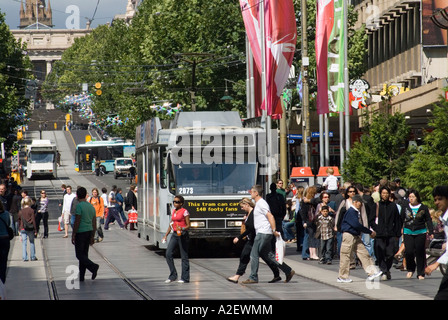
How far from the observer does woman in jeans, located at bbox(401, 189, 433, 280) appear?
18.1 m

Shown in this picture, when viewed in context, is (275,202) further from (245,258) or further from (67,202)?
(67,202)

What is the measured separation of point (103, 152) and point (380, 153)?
67381 mm

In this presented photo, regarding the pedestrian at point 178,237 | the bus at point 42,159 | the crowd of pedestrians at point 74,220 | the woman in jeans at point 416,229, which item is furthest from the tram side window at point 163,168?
the bus at point 42,159

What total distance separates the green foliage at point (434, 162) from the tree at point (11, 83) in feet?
125

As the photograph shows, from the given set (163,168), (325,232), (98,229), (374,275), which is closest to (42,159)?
(98,229)

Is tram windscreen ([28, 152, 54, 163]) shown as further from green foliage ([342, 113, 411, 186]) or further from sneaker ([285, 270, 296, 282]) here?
sneaker ([285, 270, 296, 282])

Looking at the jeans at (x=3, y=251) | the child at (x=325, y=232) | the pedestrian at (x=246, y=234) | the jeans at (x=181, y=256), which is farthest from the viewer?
the child at (x=325, y=232)

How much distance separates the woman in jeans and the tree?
1648 inches

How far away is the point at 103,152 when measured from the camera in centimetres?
9644

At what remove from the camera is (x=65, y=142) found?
433 ft

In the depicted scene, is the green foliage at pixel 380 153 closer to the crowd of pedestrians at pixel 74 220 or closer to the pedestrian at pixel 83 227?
the crowd of pedestrians at pixel 74 220

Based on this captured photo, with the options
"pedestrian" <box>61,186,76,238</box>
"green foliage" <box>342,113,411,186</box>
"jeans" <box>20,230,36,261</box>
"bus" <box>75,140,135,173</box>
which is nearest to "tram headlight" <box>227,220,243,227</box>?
"jeans" <box>20,230,36,261</box>

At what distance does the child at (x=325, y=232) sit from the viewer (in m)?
22.5
